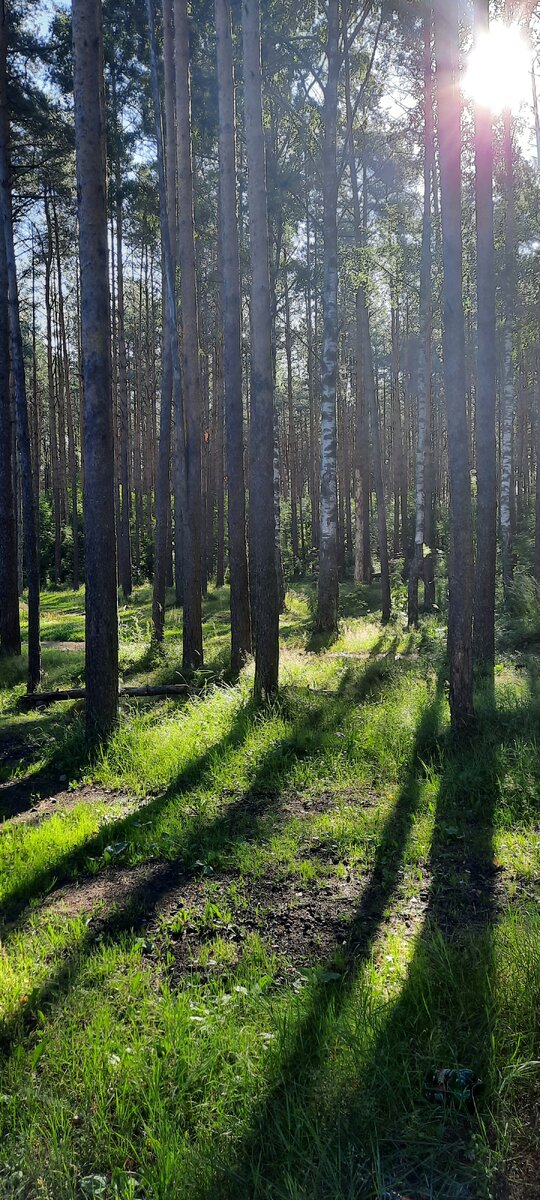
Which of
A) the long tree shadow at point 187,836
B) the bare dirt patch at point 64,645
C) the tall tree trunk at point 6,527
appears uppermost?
the tall tree trunk at point 6,527

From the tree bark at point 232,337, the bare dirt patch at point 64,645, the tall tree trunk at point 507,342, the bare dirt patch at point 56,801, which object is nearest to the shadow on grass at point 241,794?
the bare dirt patch at point 56,801

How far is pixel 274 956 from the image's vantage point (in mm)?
3543

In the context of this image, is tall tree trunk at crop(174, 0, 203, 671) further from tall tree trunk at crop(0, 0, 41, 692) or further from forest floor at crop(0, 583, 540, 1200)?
forest floor at crop(0, 583, 540, 1200)

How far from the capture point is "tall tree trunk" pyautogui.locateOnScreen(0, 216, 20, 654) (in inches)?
519

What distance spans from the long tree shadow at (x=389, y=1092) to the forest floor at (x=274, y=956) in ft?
0.03

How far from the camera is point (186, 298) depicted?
10867 mm

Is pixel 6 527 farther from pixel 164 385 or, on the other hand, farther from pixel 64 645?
pixel 164 385

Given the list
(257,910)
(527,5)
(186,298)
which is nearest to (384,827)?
(257,910)

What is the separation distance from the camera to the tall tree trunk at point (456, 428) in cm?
660

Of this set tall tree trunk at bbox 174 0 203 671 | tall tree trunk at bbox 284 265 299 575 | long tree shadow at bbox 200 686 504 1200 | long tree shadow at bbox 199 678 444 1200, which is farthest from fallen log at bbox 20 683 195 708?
tall tree trunk at bbox 284 265 299 575

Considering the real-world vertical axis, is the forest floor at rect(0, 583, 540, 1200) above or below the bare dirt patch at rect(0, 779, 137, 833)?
above

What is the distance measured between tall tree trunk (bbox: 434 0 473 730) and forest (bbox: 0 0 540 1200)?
1.3 inches

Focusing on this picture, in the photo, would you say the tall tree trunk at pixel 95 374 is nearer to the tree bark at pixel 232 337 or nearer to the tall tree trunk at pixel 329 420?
the tree bark at pixel 232 337

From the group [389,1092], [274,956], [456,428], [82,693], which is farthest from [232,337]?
[389,1092]
